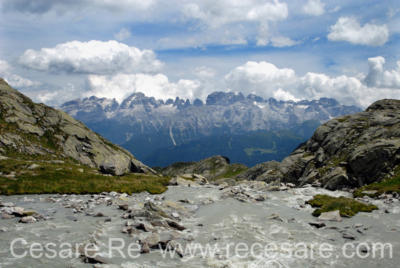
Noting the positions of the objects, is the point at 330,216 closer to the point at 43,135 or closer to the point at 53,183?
the point at 53,183

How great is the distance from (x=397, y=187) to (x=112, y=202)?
46802 mm

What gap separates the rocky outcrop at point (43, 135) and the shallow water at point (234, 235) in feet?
187

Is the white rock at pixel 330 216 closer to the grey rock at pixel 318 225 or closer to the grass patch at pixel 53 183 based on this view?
the grey rock at pixel 318 225

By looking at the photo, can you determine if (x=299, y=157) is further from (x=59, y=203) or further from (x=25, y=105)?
(x=25, y=105)

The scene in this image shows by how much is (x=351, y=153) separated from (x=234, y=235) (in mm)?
56841

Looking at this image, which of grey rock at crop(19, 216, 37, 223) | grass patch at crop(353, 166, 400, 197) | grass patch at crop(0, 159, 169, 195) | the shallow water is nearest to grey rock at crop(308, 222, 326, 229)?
the shallow water

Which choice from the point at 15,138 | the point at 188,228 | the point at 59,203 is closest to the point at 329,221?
the point at 188,228

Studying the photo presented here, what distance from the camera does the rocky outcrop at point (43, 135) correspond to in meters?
97.1

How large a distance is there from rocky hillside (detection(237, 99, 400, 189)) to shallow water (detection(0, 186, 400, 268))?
87.4 ft

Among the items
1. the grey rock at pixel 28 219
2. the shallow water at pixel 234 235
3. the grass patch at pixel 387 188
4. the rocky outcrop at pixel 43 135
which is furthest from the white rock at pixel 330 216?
the rocky outcrop at pixel 43 135

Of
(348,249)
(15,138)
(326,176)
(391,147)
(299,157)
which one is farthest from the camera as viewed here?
(299,157)

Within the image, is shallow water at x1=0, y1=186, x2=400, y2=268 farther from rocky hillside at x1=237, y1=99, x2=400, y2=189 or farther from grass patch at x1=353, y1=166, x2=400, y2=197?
rocky hillside at x1=237, y1=99, x2=400, y2=189

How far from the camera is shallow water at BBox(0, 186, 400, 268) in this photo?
22.2 meters

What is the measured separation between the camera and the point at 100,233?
1069 inches
